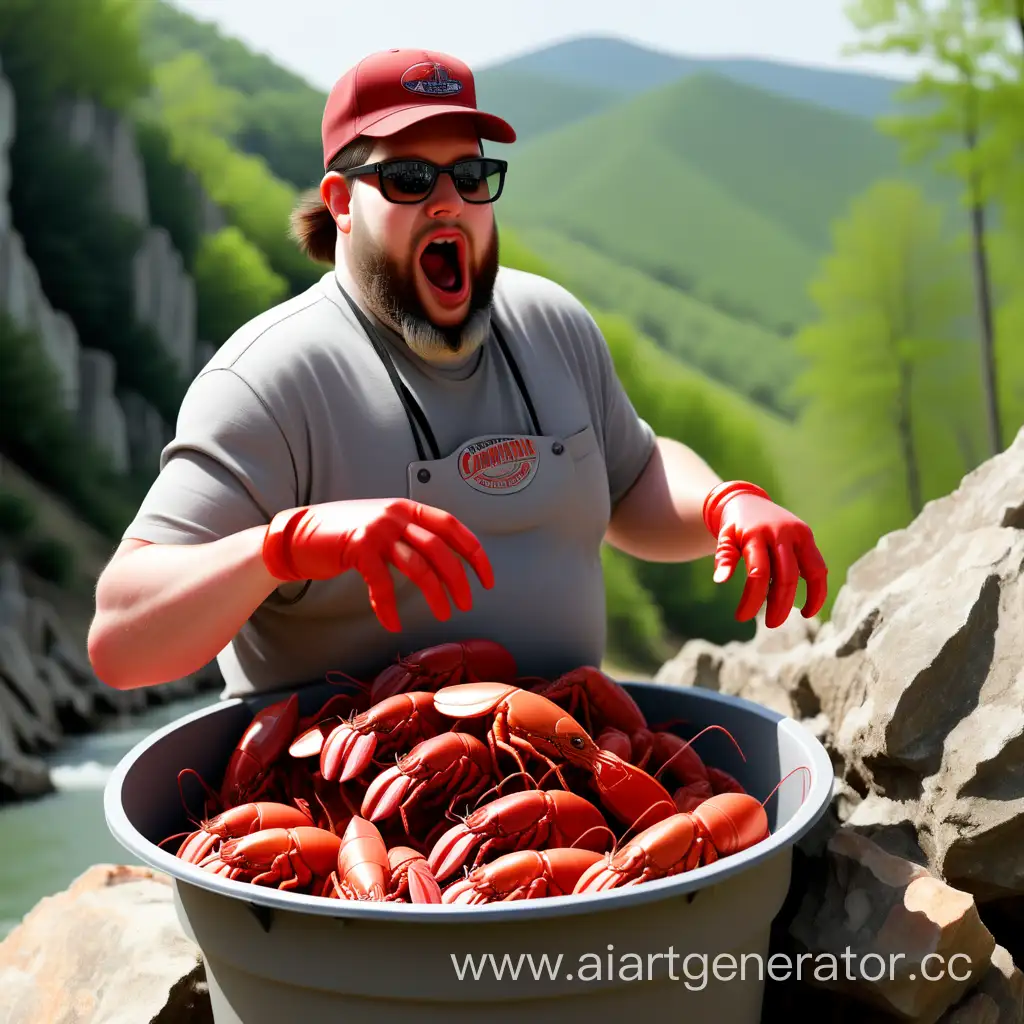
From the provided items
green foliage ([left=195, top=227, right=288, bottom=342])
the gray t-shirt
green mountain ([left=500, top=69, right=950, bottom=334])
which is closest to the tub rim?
the gray t-shirt

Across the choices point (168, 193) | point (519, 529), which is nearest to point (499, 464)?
point (519, 529)

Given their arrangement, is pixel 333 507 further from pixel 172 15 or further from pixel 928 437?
pixel 172 15

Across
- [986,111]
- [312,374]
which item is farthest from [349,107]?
[986,111]

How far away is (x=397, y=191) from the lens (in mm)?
1890

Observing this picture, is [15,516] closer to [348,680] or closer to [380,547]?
[348,680]

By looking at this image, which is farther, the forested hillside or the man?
the forested hillside

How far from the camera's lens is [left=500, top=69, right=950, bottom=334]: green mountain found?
13.0 meters

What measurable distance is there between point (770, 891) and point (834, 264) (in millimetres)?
9758

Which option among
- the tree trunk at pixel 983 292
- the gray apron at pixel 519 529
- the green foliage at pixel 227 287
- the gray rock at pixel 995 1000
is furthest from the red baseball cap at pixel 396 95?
the green foliage at pixel 227 287

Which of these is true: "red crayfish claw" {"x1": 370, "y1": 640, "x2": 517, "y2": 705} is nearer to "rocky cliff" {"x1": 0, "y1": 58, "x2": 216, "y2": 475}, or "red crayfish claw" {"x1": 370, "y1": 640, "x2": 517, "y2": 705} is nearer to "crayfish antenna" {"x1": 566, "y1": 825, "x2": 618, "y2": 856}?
"crayfish antenna" {"x1": 566, "y1": 825, "x2": 618, "y2": 856}

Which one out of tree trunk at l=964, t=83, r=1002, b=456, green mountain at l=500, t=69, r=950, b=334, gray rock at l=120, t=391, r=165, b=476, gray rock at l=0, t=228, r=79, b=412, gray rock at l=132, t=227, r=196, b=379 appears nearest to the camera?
gray rock at l=0, t=228, r=79, b=412

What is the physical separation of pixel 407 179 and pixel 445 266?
0.16 m

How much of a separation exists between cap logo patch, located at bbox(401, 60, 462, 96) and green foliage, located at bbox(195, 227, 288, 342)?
10250 millimetres

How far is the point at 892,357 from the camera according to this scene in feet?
33.9
